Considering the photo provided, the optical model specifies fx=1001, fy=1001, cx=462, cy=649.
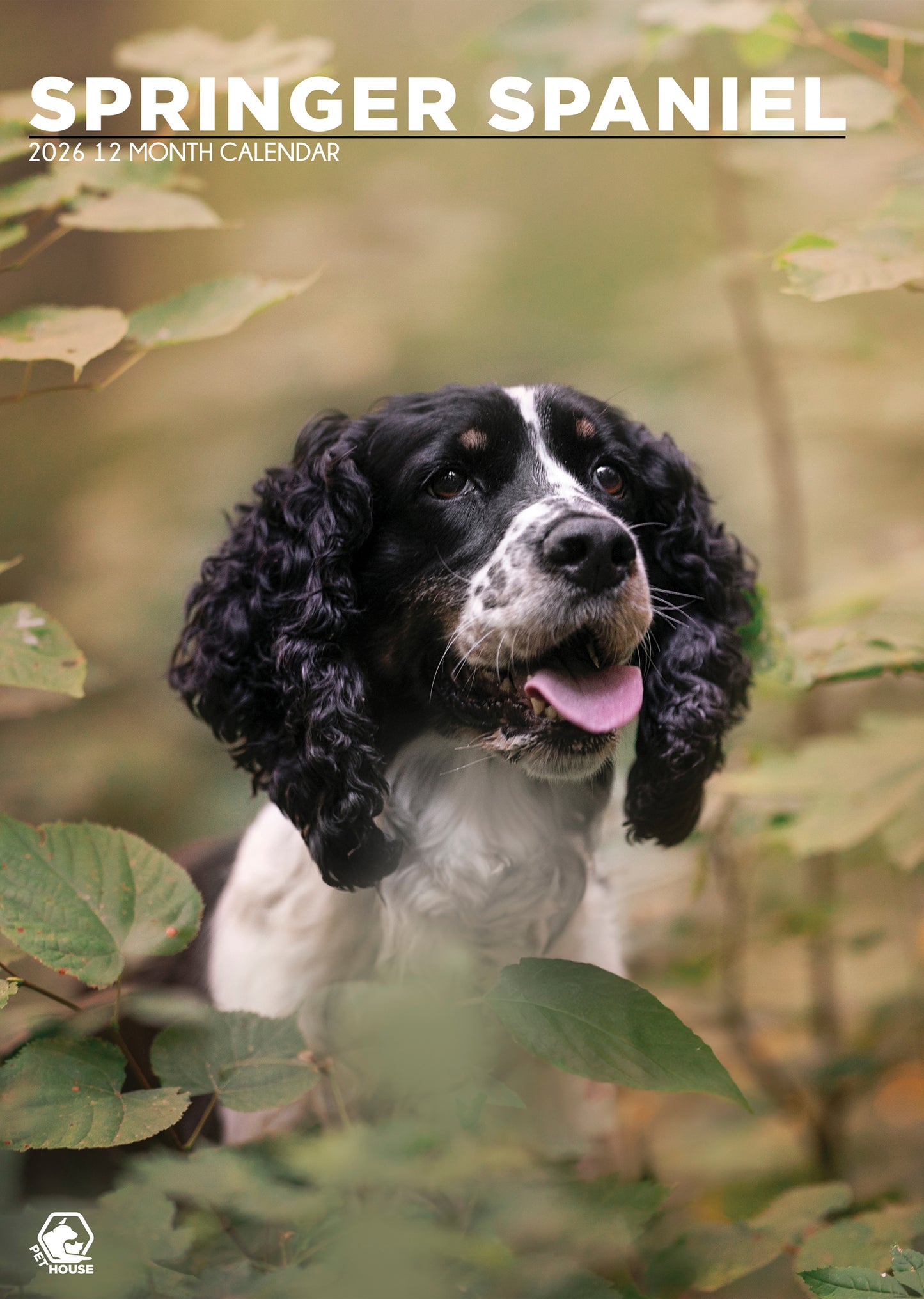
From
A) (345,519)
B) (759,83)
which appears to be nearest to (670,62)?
(759,83)

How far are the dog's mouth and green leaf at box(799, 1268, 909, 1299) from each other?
35.7 inches

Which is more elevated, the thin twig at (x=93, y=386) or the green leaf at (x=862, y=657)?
the thin twig at (x=93, y=386)

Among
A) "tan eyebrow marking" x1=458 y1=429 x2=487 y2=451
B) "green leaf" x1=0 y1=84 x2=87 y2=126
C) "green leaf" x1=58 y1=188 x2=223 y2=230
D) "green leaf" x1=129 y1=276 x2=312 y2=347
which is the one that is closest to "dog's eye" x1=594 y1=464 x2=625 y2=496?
"tan eyebrow marking" x1=458 y1=429 x2=487 y2=451

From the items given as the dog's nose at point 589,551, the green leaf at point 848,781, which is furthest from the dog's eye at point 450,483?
the green leaf at point 848,781

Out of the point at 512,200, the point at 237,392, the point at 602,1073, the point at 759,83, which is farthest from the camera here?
the point at 237,392

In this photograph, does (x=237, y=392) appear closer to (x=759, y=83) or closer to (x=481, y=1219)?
(x=759, y=83)

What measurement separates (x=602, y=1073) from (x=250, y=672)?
37.7 inches

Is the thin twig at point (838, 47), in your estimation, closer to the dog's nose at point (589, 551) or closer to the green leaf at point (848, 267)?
the green leaf at point (848, 267)

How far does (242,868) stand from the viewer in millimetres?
2117

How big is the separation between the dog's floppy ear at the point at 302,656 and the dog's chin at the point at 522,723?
183mm

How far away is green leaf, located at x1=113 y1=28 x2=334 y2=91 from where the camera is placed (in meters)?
2.02

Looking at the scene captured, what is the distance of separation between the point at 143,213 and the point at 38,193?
0.20m

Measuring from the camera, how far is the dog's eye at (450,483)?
1872 millimetres

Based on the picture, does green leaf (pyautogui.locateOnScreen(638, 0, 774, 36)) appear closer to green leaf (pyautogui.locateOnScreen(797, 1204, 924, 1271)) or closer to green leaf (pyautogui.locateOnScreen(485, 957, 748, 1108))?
green leaf (pyautogui.locateOnScreen(485, 957, 748, 1108))
